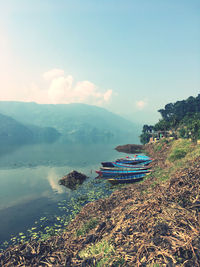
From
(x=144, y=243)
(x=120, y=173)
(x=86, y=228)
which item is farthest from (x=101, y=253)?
(x=120, y=173)

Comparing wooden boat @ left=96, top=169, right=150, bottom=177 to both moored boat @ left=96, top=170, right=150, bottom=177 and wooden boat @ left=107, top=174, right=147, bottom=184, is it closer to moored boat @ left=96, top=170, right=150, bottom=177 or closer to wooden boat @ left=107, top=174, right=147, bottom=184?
moored boat @ left=96, top=170, right=150, bottom=177

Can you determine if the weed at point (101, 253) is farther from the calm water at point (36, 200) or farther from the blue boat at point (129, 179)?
the blue boat at point (129, 179)

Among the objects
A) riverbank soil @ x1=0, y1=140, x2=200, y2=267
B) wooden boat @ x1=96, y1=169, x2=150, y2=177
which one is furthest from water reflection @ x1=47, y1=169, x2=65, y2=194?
riverbank soil @ x1=0, y1=140, x2=200, y2=267

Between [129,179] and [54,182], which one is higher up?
[129,179]

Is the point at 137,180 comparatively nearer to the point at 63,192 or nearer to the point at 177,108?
the point at 63,192

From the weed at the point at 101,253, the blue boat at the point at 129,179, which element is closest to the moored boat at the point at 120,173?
the blue boat at the point at 129,179

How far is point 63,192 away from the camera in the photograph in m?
Answer: 27.4

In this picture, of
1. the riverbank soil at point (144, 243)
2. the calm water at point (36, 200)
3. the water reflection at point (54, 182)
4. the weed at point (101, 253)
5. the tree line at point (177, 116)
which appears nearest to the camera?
the riverbank soil at point (144, 243)

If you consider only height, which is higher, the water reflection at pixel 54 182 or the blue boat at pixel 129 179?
the blue boat at pixel 129 179

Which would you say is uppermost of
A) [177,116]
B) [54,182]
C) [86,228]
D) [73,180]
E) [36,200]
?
[177,116]

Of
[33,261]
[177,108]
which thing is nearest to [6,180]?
[33,261]

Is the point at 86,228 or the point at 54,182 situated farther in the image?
the point at 54,182

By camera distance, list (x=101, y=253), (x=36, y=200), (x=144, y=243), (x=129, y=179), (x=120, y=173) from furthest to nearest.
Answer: (x=120, y=173), (x=129, y=179), (x=36, y=200), (x=101, y=253), (x=144, y=243)

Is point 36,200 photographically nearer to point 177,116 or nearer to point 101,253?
point 101,253
